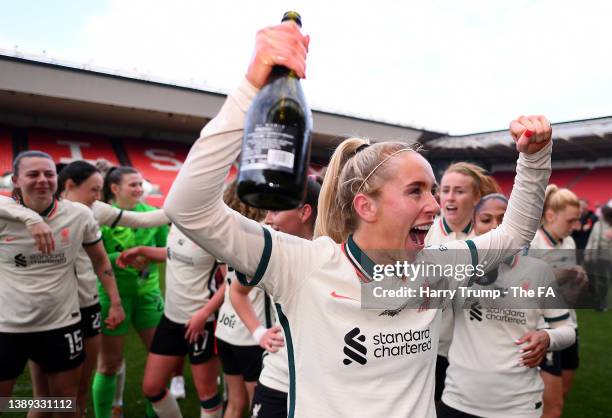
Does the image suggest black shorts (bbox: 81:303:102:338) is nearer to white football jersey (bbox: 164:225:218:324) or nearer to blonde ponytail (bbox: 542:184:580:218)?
white football jersey (bbox: 164:225:218:324)

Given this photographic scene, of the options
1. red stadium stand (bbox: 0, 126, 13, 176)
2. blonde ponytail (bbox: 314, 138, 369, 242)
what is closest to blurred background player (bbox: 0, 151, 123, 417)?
blonde ponytail (bbox: 314, 138, 369, 242)

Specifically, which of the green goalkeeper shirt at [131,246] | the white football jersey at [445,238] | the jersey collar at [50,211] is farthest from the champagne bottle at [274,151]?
the green goalkeeper shirt at [131,246]

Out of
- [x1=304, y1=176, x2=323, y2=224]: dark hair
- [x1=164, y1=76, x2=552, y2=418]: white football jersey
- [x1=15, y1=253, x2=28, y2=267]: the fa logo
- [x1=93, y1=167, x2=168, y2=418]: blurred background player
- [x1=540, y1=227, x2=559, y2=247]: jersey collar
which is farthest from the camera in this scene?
[x1=540, y1=227, x2=559, y2=247]: jersey collar

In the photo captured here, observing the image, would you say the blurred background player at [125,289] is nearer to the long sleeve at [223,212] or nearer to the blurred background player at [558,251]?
the long sleeve at [223,212]

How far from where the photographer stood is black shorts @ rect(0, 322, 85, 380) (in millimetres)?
2924

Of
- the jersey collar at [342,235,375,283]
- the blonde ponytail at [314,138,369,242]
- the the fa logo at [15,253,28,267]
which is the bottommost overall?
the jersey collar at [342,235,375,283]

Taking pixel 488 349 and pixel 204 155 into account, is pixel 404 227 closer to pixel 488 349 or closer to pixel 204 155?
pixel 204 155

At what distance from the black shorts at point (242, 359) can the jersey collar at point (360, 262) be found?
164 centimetres

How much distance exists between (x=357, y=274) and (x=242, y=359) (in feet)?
5.89

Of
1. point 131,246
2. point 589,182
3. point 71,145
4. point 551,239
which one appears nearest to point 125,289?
point 131,246

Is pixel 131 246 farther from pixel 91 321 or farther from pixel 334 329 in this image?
pixel 334 329

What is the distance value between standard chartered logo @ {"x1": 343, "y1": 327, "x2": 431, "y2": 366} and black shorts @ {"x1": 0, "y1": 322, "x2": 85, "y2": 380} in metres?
2.51

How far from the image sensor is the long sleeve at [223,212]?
109 cm

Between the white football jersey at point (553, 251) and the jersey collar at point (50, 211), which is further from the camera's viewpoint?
the jersey collar at point (50, 211)
